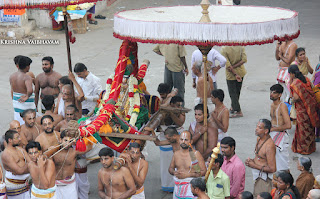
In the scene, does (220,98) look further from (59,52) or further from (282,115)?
(59,52)

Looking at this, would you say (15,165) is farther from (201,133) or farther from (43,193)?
(201,133)

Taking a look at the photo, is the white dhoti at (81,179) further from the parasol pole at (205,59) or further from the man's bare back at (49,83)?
the man's bare back at (49,83)

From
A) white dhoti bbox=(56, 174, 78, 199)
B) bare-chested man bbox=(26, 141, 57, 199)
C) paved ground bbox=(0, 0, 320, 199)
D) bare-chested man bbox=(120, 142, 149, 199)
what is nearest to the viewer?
bare-chested man bbox=(26, 141, 57, 199)

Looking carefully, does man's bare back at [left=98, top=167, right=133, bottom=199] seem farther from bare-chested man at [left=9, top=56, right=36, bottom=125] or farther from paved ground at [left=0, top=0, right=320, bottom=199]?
bare-chested man at [left=9, top=56, right=36, bottom=125]

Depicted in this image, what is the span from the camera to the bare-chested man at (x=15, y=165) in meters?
6.96

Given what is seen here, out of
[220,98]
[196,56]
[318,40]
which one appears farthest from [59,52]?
[220,98]

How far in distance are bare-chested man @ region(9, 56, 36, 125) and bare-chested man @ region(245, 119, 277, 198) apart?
13.5 ft

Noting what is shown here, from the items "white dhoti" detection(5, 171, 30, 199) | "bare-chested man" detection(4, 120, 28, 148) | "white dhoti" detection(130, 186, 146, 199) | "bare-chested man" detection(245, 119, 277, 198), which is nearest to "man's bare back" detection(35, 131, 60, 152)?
"bare-chested man" detection(4, 120, 28, 148)

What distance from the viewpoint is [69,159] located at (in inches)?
275

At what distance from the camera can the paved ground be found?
912 cm

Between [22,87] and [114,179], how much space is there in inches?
133

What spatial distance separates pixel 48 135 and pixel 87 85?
1.84 metres

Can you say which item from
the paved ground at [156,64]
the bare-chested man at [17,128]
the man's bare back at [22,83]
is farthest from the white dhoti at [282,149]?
the man's bare back at [22,83]

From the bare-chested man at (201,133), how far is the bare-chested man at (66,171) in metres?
1.57
